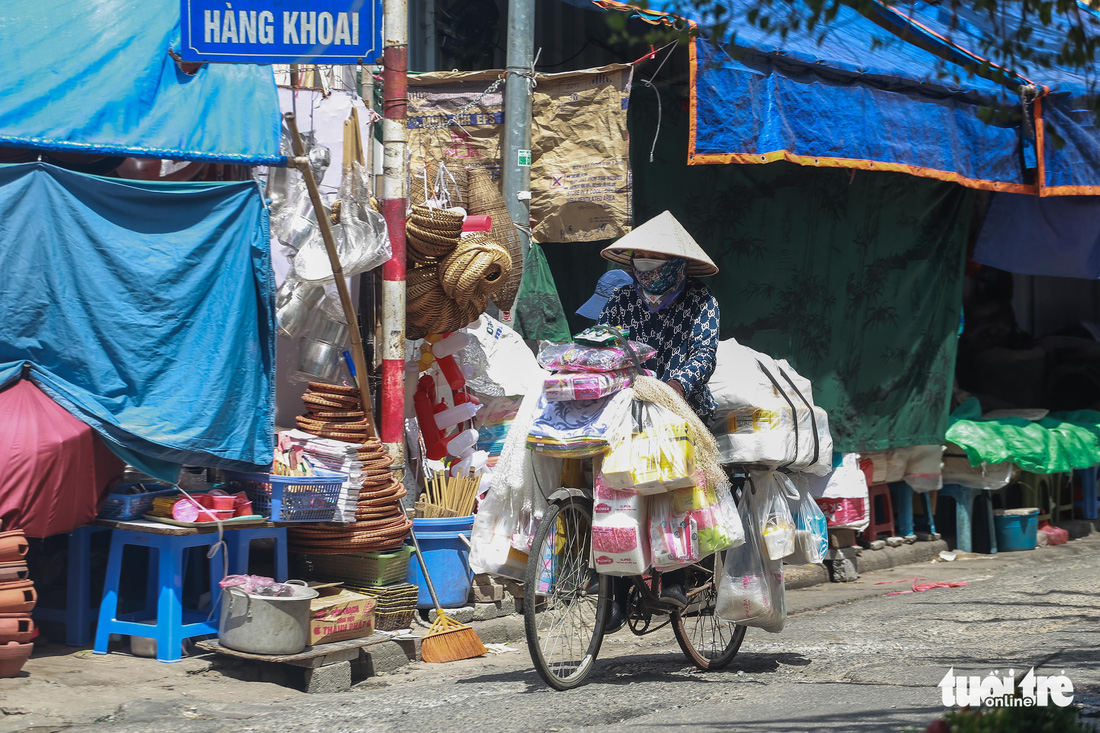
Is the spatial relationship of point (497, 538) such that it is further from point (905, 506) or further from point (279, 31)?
point (905, 506)

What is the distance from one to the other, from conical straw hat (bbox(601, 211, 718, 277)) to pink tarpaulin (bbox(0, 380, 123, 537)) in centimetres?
285

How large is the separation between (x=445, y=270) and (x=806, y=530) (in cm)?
287

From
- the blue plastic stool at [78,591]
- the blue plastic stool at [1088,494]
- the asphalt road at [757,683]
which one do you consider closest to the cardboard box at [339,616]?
the asphalt road at [757,683]

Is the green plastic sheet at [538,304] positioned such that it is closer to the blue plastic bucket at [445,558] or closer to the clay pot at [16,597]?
the blue plastic bucket at [445,558]

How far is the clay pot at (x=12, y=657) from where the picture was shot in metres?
5.48

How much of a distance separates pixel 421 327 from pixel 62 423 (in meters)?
2.61

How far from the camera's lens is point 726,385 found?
645cm

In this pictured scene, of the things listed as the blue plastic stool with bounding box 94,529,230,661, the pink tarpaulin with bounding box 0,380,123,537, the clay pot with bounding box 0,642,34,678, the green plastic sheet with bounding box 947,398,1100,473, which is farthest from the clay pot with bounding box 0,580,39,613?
the green plastic sheet with bounding box 947,398,1100,473

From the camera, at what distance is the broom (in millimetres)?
6797

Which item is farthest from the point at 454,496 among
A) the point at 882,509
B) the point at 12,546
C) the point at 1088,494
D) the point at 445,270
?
the point at 1088,494

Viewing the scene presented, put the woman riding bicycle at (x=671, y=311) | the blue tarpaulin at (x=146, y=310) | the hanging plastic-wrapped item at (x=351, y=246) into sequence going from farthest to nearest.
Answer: the hanging plastic-wrapped item at (x=351, y=246) < the blue tarpaulin at (x=146, y=310) < the woman riding bicycle at (x=671, y=311)

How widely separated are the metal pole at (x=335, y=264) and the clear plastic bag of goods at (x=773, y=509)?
2.29 meters

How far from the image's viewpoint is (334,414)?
7.10 meters

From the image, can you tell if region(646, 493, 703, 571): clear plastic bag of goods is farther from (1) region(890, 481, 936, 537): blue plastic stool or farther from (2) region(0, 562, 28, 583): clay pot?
(1) region(890, 481, 936, 537): blue plastic stool
